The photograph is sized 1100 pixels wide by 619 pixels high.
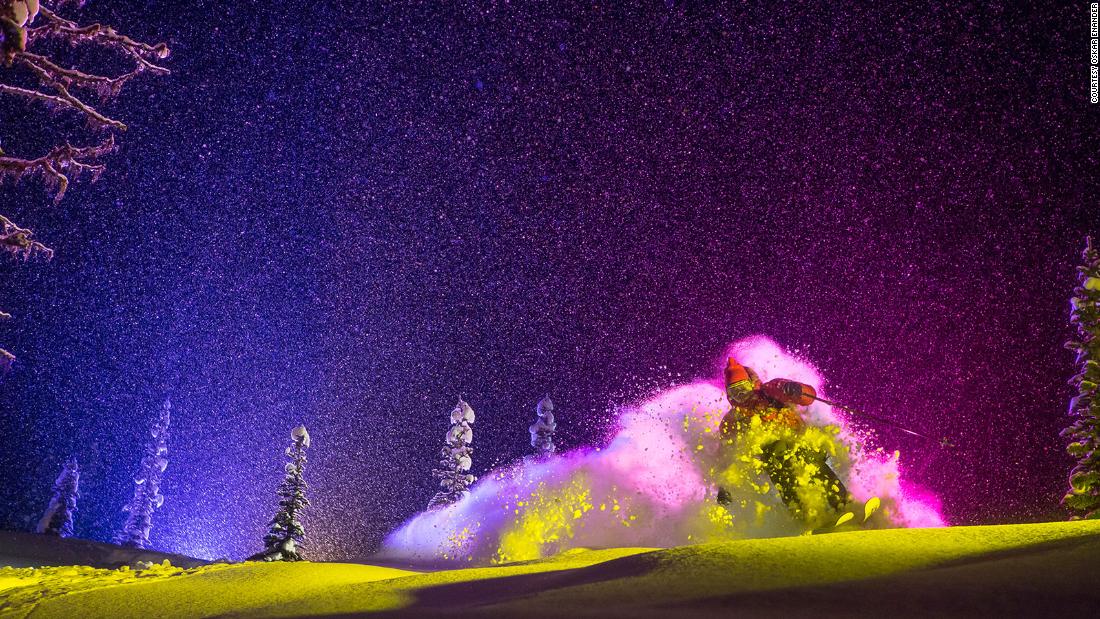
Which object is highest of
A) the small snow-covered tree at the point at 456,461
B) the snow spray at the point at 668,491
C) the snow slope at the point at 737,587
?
the small snow-covered tree at the point at 456,461

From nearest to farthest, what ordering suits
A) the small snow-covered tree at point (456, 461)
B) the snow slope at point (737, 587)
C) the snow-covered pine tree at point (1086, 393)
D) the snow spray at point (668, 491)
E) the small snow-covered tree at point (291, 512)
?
the snow slope at point (737, 587)
the snow spray at point (668, 491)
the snow-covered pine tree at point (1086, 393)
the small snow-covered tree at point (291, 512)
the small snow-covered tree at point (456, 461)

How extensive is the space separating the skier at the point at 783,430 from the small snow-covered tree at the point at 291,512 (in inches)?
768

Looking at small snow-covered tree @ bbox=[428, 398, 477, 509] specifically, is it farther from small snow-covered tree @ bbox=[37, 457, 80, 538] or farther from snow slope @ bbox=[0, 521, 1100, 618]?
small snow-covered tree @ bbox=[37, 457, 80, 538]

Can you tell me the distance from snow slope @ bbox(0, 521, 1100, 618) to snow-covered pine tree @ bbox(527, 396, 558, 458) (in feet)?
81.6

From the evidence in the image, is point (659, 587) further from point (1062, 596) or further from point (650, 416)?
point (650, 416)

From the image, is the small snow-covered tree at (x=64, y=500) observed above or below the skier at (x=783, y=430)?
above

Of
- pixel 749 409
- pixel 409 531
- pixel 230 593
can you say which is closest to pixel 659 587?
pixel 230 593

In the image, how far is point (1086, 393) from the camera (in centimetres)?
1911

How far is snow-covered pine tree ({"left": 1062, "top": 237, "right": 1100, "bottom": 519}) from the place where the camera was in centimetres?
1881

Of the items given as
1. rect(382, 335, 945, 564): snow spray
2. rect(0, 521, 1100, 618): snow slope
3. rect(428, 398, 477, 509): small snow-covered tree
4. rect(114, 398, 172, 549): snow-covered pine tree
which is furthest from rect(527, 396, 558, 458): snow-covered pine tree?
rect(114, 398, 172, 549): snow-covered pine tree

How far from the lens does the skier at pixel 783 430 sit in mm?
14969

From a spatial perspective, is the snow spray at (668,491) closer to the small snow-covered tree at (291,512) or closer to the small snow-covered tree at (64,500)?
the small snow-covered tree at (291,512)

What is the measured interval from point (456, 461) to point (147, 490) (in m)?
29.4

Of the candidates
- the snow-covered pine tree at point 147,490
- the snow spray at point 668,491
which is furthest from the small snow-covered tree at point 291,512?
the snow-covered pine tree at point 147,490
